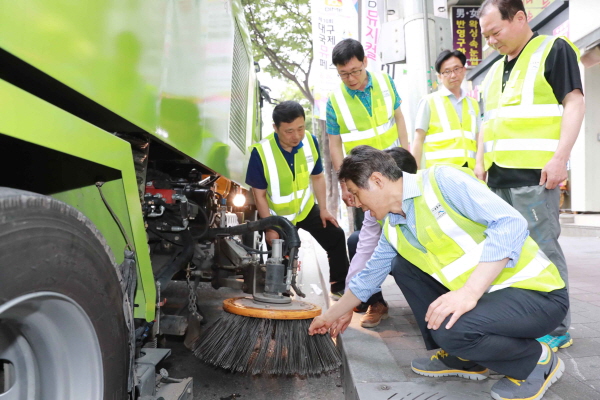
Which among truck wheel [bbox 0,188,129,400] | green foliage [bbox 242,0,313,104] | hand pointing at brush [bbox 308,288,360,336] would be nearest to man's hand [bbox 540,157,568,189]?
hand pointing at brush [bbox 308,288,360,336]

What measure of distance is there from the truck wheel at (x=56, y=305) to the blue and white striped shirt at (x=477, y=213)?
126cm

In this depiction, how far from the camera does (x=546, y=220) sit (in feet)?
7.58

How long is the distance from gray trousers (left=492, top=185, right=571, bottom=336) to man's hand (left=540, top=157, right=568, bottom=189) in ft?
0.19

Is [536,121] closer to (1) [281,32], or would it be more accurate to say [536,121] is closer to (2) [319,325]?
(2) [319,325]

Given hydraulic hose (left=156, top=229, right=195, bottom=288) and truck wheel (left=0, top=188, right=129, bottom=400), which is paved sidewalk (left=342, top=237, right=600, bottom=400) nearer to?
hydraulic hose (left=156, top=229, right=195, bottom=288)

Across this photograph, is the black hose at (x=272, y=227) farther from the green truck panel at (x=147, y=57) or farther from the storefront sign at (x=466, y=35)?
the storefront sign at (x=466, y=35)

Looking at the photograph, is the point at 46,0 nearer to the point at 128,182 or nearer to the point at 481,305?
the point at 128,182

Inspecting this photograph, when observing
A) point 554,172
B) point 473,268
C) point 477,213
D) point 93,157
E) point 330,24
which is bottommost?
point 473,268

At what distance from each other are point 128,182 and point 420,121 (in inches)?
108

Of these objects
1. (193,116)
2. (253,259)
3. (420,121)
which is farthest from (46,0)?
(420,121)

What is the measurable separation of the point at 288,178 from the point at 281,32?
863 centimetres

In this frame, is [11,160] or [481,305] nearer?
[11,160]

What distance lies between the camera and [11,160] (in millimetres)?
1143

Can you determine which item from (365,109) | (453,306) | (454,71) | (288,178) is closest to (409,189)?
(453,306)
